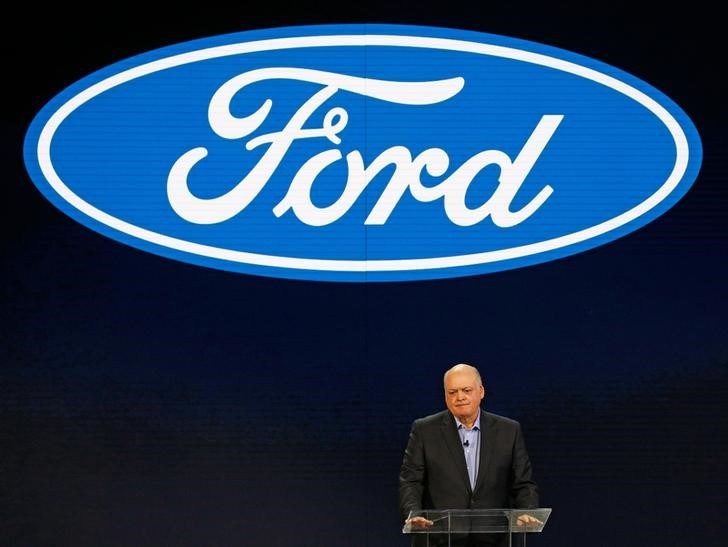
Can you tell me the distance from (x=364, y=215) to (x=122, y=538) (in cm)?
210

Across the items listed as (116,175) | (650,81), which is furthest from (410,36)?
(116,175)

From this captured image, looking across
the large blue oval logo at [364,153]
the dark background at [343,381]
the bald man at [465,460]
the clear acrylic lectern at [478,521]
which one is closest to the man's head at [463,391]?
the bald man at [465,460]

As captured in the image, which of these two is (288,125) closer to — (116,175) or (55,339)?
(116,175)


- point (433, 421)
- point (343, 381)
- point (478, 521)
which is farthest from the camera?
point (343, 381)

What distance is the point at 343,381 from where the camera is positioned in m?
6.06

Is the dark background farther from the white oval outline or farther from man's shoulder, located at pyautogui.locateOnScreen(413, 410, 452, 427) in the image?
man's shoulder, located at pyautogui.locateOnScreen(413, 410, 452, 427)

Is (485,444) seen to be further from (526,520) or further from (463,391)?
(526,520)

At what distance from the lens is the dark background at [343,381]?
6016 millimetres

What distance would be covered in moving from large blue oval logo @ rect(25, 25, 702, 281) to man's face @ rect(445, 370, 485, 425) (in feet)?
4.01

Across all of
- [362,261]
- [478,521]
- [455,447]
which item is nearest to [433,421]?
[455,447]

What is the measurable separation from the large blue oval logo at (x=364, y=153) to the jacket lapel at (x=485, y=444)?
1284 mm

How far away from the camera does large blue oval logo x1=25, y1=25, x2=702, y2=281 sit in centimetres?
611

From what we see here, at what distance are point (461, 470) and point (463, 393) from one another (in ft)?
1.06

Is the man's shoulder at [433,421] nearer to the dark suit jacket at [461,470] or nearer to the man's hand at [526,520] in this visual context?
the dark suit jacket at [461,470]
